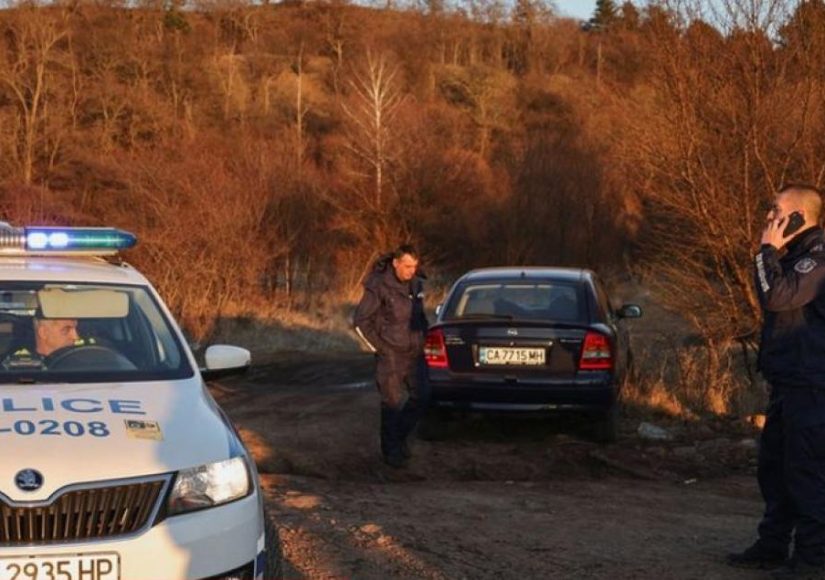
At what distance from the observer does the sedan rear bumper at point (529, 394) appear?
980 centimetres

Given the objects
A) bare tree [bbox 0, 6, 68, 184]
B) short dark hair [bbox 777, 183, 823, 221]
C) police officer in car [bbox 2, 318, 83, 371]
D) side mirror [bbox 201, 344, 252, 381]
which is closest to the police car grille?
police officer in car [bbox 2, 318, 83, 371]

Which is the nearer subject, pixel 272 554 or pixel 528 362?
pixel 272 554

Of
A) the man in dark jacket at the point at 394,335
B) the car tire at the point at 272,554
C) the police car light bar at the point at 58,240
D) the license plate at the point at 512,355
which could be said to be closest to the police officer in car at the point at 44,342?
the police car light bar at the point at 58,240

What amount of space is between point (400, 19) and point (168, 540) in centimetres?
8462

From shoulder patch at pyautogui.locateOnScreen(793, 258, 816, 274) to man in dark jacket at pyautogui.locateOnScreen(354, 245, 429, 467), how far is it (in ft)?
13.8

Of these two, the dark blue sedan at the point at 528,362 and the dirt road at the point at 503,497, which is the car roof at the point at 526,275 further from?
the dirt road at the point at 503,497

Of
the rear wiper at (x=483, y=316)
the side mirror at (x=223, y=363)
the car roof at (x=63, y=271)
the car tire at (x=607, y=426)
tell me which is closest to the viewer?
the car roof at (x=63, y=271)

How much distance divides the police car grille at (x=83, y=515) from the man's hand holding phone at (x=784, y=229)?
122 inches

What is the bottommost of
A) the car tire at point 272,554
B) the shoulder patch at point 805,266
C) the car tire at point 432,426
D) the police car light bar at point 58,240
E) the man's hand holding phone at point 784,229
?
the car tire at point 432,426

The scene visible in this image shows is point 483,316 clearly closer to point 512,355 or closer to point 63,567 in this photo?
point 512,355

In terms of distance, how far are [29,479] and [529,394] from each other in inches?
240

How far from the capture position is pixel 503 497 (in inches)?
317

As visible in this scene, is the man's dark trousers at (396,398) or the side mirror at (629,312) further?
the side mirror at (629,312)

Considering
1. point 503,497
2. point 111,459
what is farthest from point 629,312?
point 111,459
